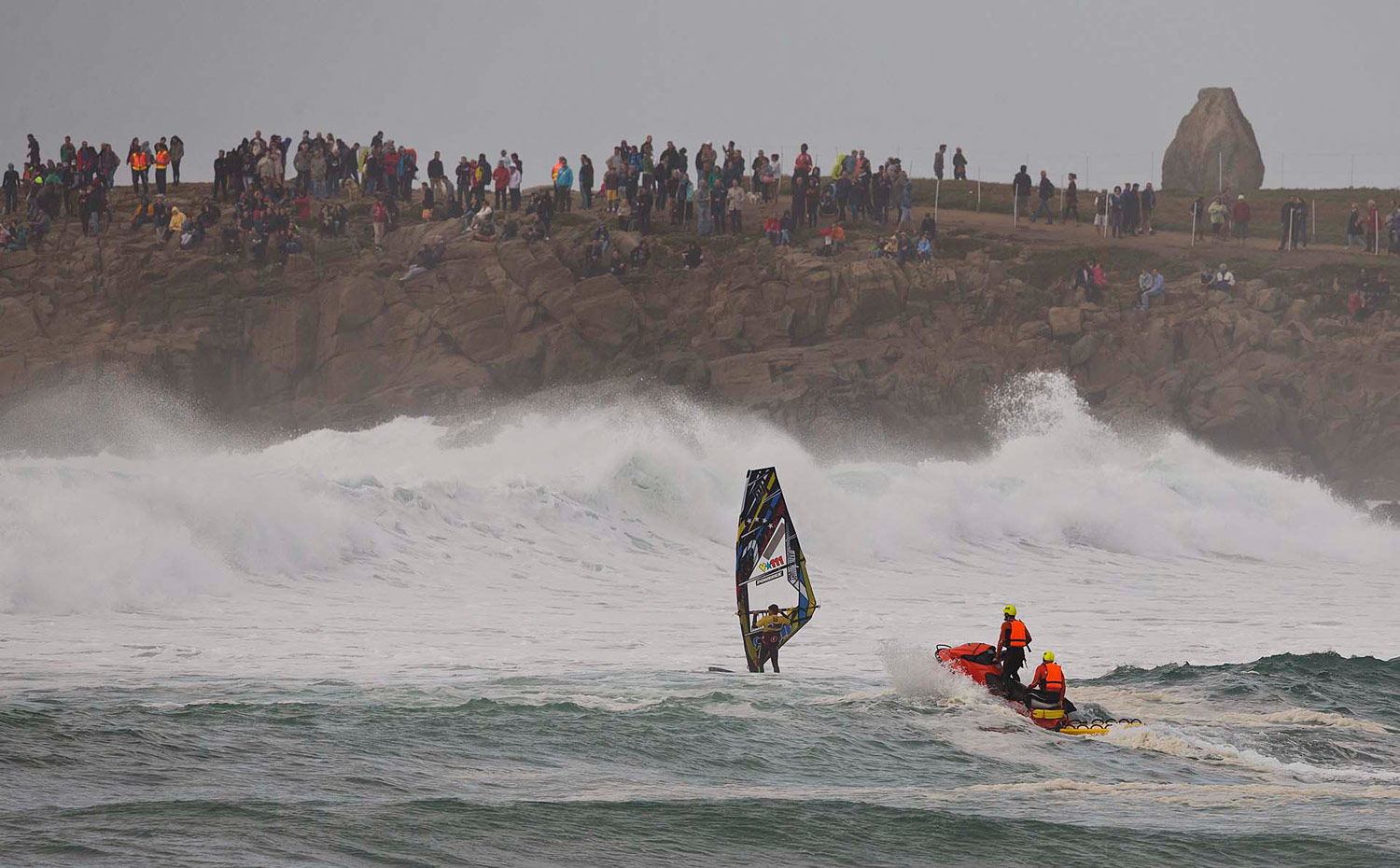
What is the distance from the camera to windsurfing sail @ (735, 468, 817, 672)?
1812 cm

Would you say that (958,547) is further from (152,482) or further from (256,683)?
(256,683)

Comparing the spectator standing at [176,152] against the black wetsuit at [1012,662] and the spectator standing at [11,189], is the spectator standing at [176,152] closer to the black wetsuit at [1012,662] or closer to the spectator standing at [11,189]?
the spectator standing at [11,189]

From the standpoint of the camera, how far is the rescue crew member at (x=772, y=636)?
712 inches

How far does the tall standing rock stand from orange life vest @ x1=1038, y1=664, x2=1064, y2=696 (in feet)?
182

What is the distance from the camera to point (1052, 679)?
15320 mm

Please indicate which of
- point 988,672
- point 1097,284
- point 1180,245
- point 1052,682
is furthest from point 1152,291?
point 1052,682

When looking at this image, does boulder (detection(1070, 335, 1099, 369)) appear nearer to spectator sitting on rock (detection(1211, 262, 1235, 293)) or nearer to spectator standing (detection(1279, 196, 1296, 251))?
spectator sitting on rock (detection(1211, 262, 1235, 293))

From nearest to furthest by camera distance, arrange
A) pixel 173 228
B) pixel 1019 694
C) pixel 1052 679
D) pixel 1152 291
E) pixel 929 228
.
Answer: pixel 1052 679
pixel 1019 694
pixel 1152 291
pixel 929 228
pixel 173 228

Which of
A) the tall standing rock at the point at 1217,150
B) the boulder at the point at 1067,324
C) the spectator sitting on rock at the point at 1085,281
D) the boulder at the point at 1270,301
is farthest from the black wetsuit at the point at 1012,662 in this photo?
the tall standing rock at the point at 1217,150

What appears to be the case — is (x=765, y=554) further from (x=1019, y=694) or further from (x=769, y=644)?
(x=1019, y=694)

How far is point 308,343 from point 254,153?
596cm

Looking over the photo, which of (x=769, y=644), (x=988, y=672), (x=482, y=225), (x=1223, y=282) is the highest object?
(x=482, y=225)

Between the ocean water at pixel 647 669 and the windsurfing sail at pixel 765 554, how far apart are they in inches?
26.0

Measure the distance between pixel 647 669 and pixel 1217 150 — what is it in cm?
5546
